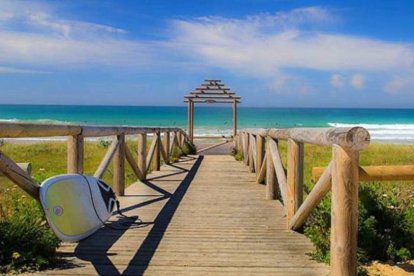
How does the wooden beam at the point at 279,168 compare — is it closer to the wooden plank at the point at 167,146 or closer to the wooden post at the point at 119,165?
the wooden post at the point at 119,165

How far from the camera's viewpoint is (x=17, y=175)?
3.53m

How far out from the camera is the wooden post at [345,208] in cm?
288

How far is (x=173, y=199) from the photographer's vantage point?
6.81 meters

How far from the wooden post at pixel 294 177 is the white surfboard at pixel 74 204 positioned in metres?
1.91

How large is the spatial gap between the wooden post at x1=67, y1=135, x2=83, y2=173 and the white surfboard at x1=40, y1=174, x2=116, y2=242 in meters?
0.17

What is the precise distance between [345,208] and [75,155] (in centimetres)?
277

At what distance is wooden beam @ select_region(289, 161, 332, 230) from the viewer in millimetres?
3306

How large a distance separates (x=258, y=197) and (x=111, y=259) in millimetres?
3576

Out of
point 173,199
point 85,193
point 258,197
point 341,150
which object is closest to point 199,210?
point 173,199

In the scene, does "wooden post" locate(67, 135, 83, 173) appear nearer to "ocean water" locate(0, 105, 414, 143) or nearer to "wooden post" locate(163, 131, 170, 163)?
"wooden post" locate(163, 131, 170, 163)

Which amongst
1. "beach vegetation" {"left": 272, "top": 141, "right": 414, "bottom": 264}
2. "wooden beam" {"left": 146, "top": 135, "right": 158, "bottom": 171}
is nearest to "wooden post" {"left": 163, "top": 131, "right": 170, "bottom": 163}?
"wooden beam" {"left": 146, "top": 135, "right": 158, "bottom": 171}

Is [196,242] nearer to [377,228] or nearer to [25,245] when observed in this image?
[25,245]

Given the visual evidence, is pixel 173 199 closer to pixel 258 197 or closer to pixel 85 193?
pixel 258 197

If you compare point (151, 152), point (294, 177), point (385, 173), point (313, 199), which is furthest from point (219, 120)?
point (385, 173)
